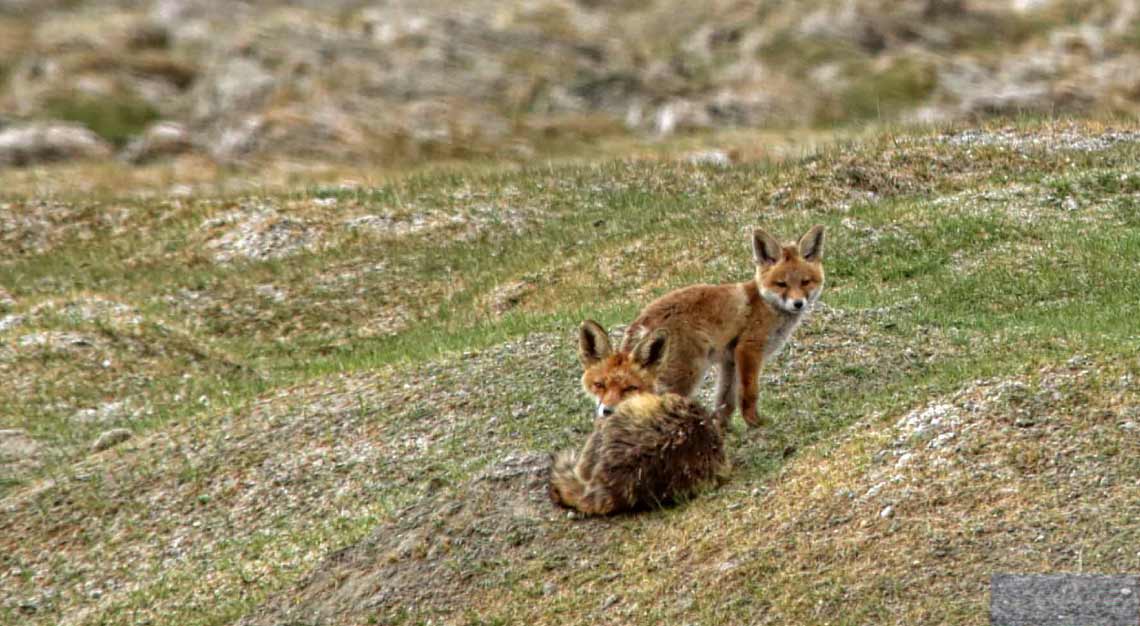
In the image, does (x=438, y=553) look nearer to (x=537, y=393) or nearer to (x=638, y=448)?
(x=638, y=448)

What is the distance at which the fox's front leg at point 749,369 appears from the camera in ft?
44.5

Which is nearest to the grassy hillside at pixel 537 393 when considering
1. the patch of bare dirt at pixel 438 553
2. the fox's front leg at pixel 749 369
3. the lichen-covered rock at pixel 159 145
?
the patch of bare dirt at pixel 438 553

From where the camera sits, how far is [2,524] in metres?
16.0

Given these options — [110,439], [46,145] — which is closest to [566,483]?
[110,439]

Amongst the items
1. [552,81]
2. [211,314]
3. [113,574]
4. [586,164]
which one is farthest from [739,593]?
[552,81]

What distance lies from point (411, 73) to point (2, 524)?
71738 millimetres

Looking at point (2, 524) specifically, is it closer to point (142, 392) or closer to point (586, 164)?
point (142, 392)

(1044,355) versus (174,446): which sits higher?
(1044,355)

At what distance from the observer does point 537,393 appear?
1616 cm

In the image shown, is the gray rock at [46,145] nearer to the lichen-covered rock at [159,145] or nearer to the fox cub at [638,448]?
the lichen-covered rock at [159,145]

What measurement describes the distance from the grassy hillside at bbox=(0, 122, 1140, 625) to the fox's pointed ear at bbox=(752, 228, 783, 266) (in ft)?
4.93

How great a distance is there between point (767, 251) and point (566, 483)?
3.05 meters

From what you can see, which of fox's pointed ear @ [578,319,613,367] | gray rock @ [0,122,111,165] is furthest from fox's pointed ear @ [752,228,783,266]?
gray rock @ [0,122,111,165]

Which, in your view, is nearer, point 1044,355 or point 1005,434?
point 1005,434
